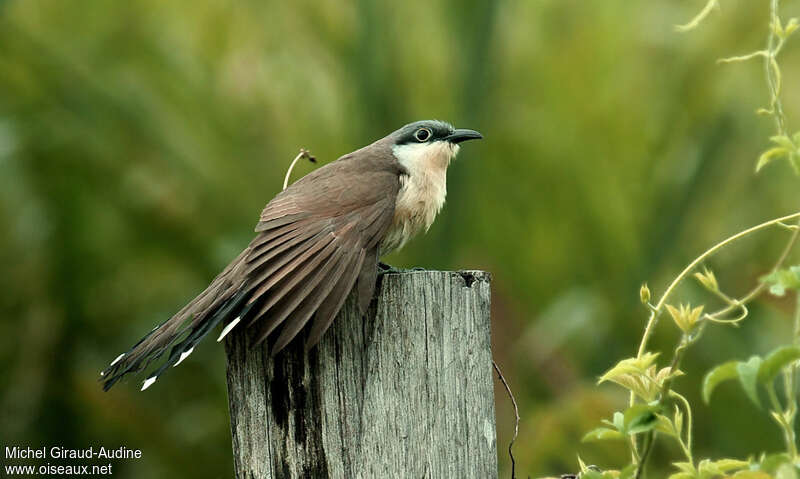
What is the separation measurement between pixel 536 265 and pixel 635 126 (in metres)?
1.04

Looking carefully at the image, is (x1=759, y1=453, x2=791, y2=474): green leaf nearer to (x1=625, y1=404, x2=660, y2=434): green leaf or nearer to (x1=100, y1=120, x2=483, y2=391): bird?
(x1=625, y1=404, x2=660, y2=434): green leaf

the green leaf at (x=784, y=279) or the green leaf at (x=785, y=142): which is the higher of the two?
the green leaf at (x=785, y=142)

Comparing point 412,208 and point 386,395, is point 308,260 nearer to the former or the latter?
point 386,395

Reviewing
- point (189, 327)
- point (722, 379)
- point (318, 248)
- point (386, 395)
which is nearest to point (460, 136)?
point (318, 248)

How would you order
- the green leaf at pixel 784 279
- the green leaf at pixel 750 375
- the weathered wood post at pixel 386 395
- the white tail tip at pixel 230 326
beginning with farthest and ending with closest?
the white tail tip at pixel 230 326
the weathered wood post at pixel 386 395
the green leaf at pixel 784 279
the green leaf at pixel 750 375

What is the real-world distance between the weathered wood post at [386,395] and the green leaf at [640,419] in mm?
641

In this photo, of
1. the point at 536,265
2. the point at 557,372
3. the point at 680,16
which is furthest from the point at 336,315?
the point at 680,16

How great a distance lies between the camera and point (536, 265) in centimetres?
562

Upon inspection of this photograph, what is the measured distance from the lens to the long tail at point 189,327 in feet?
8.23

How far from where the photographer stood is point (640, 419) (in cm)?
175

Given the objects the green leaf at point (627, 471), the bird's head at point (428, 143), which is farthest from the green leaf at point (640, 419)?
the bird's head at point (428, 143)

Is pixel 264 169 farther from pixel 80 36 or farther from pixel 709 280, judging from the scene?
pixel 709 280

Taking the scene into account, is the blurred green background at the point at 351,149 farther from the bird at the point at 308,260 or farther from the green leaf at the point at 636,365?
the green leaf at the point at 636,365

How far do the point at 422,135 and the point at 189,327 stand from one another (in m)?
1.60
